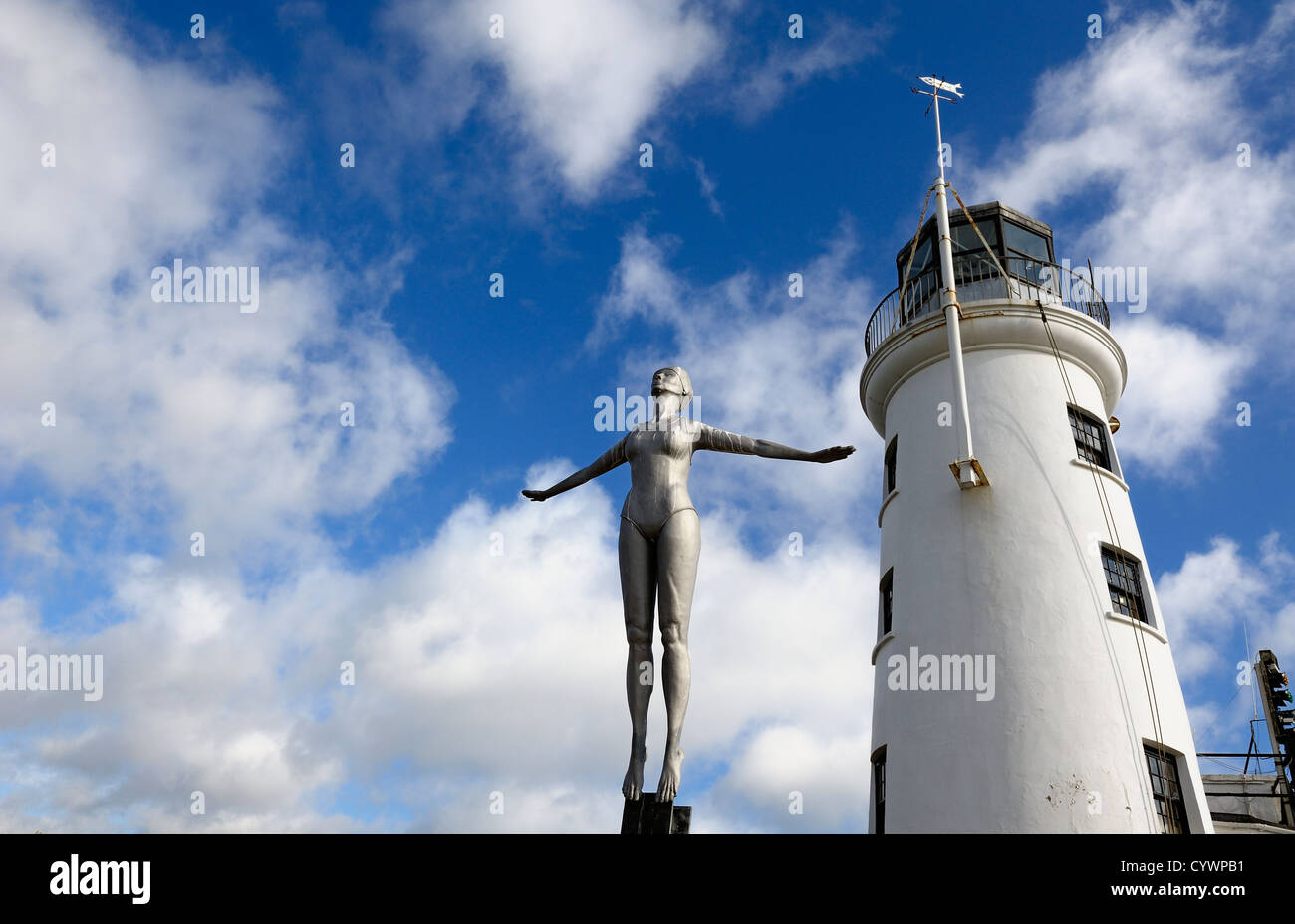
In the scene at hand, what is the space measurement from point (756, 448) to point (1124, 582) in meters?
11.8

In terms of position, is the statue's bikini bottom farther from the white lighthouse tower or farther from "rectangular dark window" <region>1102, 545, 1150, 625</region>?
"rectangular dark window" <region>1102, 545, 1150, 625</region>

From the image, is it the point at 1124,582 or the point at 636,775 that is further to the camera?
the point at 1124,582

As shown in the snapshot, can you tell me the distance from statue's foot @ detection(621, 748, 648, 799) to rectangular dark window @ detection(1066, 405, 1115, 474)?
1388cm

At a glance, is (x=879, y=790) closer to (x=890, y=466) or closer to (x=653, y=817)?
(x=890, y=466)

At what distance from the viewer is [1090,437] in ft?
62.2

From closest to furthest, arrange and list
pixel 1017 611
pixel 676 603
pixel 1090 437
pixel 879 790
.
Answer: pixel 676 603 → pixel 1017 611 → pixel 879 790 → pixel 1090 437

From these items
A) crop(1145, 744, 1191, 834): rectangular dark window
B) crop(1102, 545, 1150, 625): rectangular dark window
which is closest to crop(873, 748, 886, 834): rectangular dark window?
crop(1145, 744, 1191, 834): rectangular dark window

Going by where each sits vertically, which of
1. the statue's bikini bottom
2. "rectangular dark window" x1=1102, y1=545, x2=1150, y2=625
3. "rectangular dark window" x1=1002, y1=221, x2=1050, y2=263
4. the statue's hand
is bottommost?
the statue's bikini bottom

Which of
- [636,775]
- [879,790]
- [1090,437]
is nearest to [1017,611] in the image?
[879,790]

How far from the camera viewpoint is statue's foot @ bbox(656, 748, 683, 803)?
22.9 feet

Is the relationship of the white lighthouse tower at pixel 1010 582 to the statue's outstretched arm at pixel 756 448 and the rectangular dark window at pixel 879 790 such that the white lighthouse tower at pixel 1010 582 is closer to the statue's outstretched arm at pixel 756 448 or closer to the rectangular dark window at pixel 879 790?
the rectangular dark window at pixel 879 790

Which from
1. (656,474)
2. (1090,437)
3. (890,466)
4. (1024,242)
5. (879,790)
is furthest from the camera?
(1024,242)
